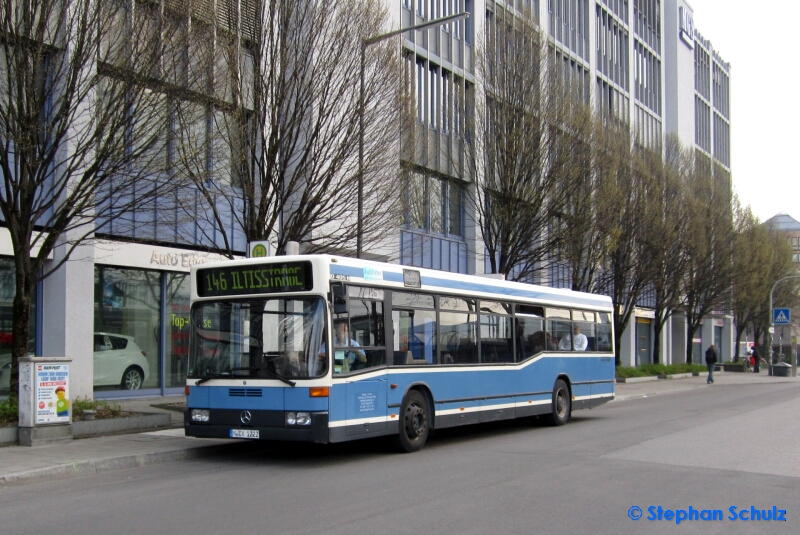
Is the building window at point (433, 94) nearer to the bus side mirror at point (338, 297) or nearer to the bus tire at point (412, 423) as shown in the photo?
the bus tire at point (412, 423)

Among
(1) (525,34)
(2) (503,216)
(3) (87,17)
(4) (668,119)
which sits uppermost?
(4) (668,119)

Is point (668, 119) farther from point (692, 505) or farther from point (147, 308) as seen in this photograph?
point (692, 505)

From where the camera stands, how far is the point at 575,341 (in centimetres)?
1753

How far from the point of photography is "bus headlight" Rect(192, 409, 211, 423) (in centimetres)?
1138

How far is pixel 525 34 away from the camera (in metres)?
22.3

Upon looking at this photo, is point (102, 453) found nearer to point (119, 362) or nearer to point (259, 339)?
point (259, 339)

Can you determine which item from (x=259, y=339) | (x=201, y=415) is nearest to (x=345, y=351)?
(x=259, y=339)

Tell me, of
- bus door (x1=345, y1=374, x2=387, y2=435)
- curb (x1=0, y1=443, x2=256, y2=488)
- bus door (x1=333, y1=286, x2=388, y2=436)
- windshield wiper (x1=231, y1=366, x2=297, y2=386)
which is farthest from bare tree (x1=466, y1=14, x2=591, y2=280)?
windshield wiper (x1=231, y1=366, x2=297, y2=386)

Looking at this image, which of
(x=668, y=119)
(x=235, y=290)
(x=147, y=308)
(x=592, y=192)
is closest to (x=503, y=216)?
(x=592, y=192)

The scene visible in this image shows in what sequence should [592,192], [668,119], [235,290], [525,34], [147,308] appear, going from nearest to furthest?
[235,290] → [147,308] → [525,34] → [592,192] → [668,119]

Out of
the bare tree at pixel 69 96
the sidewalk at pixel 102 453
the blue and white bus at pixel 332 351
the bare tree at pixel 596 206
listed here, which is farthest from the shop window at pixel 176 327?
the bare tree at pixel 596 206

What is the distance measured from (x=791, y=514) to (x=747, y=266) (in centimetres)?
3620

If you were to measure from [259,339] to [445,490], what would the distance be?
11.5 feet

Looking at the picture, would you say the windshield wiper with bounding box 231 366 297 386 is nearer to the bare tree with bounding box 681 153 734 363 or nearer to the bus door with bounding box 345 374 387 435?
the bus door with bounding box 345 374 387 435
